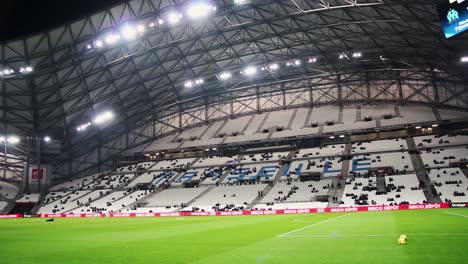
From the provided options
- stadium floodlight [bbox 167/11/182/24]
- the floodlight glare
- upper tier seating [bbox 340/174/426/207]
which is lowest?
upper tier seating [bbox 340/174/426/207]

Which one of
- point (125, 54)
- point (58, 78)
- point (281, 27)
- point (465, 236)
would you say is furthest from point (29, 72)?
point (465, 236)

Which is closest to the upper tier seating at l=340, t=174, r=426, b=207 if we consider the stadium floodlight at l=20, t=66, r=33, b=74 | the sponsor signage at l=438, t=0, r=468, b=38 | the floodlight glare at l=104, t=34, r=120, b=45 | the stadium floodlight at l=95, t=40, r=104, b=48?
the sponsor signage at l=438, t=0, r=468, b=38

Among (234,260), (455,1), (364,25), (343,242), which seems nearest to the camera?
(234,260)

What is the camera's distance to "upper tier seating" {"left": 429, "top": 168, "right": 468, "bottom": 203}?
40875mm

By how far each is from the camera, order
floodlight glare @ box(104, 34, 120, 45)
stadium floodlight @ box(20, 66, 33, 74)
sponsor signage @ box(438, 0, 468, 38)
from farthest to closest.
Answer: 1. stadium floodlight @ box(20, 66, 33, 74)
2. floodlight glare @ box(104, 34, 120, 45)
3. sponsor signage @ box(438, 0, 468, 38)

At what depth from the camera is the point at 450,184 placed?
1751 inches

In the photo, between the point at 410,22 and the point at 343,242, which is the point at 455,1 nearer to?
the point at 343,242

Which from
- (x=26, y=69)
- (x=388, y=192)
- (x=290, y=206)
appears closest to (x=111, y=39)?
(x=26, y=69)

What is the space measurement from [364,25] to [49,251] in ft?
140

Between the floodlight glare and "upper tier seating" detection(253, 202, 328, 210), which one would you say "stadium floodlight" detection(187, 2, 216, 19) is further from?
"upper tier seating" detection(253, 202, 328, 210)

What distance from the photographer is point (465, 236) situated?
1280 cm

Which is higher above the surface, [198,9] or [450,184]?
[198,9]

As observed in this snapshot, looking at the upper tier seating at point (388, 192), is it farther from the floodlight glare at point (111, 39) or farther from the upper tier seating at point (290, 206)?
the floodlight glare at point (111, 39)

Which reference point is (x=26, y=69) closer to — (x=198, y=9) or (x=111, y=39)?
(x=111, y=39)
